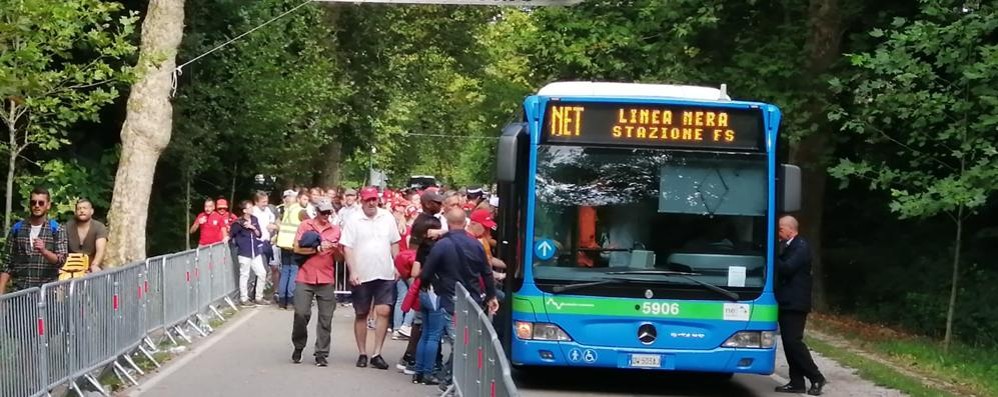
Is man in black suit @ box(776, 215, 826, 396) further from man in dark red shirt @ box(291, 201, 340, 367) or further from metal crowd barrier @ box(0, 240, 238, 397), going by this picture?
metal crowd barrier @ box(0, 240, 238, 397)

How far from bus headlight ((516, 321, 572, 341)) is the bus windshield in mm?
394

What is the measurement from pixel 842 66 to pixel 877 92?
5.89 m

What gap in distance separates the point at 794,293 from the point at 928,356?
5.46m

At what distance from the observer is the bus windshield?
13211 millimetres

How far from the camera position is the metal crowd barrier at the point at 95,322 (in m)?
10.7

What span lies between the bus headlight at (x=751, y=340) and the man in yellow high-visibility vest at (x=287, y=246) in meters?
10.2

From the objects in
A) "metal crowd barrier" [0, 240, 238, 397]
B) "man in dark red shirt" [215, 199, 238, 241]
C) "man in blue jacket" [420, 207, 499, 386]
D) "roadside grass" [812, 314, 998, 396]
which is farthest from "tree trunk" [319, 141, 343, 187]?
"man in blue jacket" [420, 207, 499, 386]

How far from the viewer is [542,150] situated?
1344cm

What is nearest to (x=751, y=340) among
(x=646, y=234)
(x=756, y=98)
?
(x=646, y=234)

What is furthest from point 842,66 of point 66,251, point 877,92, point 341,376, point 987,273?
point 66,251

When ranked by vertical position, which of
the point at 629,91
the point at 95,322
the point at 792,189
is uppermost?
the point at 629,91

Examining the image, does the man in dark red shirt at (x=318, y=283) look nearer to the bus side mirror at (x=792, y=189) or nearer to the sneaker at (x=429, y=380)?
the sneaker at (x=429, y=380)

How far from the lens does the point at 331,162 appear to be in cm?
5138

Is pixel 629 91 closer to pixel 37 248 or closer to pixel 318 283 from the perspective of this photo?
pixel 318 283
